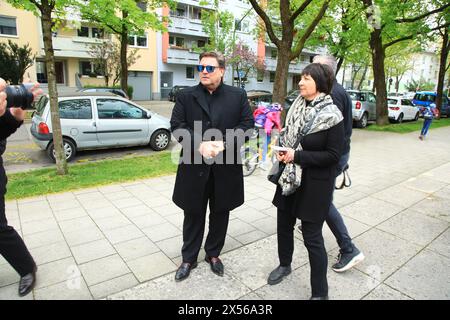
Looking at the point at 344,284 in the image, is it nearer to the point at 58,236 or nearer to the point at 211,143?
the point at 211,143

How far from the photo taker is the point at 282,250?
290 centimetres

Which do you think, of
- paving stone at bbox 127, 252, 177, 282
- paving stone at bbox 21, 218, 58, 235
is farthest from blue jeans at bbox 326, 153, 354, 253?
paving stone at bbox 21, 218, 58, 235

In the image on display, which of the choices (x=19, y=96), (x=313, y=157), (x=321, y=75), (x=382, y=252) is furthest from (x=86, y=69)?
(x=313, y=157)

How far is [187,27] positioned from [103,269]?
110 ft

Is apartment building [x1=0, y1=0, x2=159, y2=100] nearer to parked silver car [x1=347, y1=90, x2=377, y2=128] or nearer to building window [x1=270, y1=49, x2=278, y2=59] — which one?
building window [x1=270, y1=49, x2=278, y2=59]

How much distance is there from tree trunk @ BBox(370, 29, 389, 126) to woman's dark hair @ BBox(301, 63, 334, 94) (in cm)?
1365

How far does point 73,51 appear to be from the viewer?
26.9 m

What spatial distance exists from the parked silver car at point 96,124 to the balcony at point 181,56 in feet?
82.6

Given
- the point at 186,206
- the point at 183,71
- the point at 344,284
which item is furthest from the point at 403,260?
the point at 183,71

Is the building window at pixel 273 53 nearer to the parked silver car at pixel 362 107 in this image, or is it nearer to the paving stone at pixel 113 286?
the parked silver car at pixel 362 107

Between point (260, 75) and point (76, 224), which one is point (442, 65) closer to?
point (260, 75)

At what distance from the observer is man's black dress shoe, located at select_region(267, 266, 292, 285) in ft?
9.48

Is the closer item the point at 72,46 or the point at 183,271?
the point at 183,271
